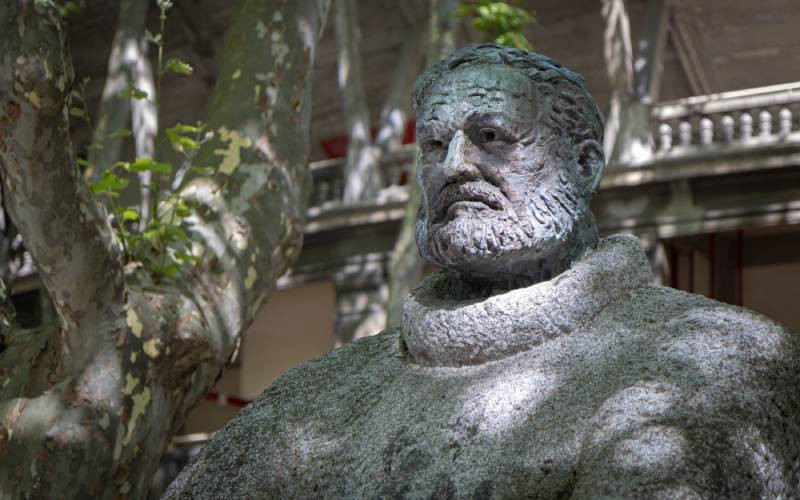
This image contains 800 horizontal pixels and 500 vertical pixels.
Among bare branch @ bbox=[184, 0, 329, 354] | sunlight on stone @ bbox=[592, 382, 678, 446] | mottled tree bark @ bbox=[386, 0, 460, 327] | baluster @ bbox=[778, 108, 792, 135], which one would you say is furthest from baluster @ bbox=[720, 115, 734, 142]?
sunlight on stone @ bbox=[592, 382, 678, 446]

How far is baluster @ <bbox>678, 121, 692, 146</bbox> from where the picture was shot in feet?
47.6

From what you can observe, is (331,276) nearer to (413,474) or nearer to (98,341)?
(98,341)

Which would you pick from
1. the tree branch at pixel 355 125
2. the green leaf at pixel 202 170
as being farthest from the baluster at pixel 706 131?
the green leaf at pixel 202 170

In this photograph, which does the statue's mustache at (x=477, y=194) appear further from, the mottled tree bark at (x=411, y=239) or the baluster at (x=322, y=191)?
the baluster at (x=322, y=191)

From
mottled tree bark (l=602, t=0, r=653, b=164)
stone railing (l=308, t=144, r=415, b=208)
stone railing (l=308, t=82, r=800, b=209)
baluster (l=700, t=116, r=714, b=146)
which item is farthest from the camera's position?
stone railing (l=308, t=144, r=415, b=208)

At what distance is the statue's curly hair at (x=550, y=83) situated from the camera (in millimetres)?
3193

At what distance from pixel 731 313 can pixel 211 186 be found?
337 cm

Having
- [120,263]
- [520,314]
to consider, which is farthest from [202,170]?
[520,314]

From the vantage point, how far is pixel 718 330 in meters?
2.86

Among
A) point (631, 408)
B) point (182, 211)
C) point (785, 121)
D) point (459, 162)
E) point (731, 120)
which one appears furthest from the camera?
point (731, 120)

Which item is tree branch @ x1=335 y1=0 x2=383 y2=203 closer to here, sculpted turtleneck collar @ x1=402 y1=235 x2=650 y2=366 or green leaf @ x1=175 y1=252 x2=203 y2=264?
green leaf @ x1=175 y1=252 x2=203 y2=264

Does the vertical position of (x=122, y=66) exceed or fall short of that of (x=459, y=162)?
it falls short

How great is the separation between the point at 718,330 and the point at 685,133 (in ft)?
39.2

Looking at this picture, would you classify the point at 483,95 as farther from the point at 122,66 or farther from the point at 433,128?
the point at 122,66
